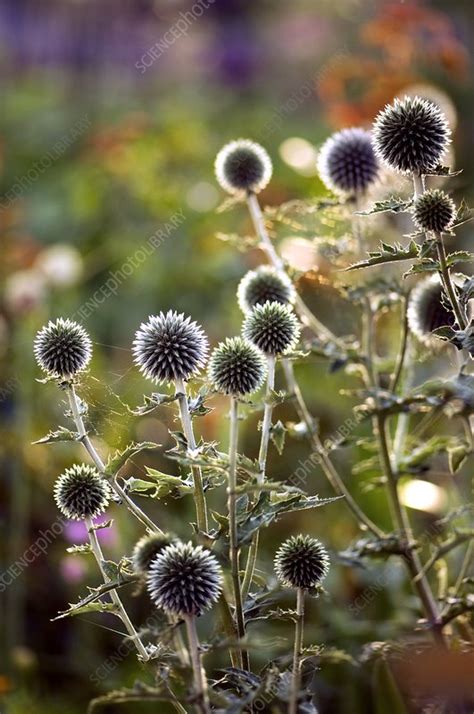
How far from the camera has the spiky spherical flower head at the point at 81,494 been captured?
1.51 metres

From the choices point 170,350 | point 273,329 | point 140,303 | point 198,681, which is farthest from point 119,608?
point 140,303

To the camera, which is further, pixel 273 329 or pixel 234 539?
pixel 273 329

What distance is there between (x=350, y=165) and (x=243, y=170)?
262mm

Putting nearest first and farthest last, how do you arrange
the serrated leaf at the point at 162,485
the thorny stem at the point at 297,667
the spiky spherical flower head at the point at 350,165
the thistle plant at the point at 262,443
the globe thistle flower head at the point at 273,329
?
1. the thorny stem at the point at 297,667
2. the thistle plant at the point at 262,443
3. the serrated leaf at the point at 162,485
4. the globe thistle flower head at the point at 273,329
5. the spiky spherical flower head at the point at 350,165

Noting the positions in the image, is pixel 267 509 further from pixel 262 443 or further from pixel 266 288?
pixel 266 288

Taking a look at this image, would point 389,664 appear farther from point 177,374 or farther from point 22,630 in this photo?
point 22,630

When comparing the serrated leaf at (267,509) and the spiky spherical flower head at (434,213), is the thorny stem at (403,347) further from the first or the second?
the serrated leaf at (267,509)

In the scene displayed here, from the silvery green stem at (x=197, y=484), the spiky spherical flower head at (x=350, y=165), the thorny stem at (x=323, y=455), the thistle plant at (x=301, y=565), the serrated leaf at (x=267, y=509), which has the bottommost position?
the thistle plant at (x=301, y=565)

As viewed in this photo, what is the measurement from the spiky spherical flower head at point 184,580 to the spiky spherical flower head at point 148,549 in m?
0.03

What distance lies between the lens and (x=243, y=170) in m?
2.17

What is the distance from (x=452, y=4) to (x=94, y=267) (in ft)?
16.0

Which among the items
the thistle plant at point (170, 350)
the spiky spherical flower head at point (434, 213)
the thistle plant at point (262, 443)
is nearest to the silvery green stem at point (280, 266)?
the thistle plant at point (262, 443)

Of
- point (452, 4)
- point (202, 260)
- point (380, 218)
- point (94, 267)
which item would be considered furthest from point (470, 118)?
point (452, 4)

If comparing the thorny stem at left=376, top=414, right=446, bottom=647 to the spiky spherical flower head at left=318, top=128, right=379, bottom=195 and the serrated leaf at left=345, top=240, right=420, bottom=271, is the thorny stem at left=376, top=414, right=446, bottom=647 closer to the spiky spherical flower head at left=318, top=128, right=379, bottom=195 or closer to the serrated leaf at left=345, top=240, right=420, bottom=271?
the serrated leaf at left=345, top=240, right=420, bottom=271
